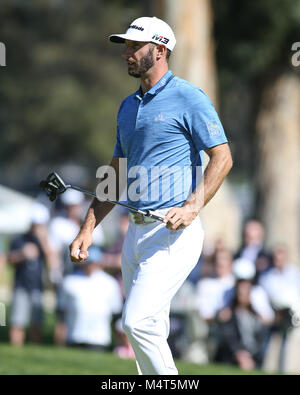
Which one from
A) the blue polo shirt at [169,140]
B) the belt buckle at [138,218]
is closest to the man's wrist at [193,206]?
the blue polo shirt at [169,140]

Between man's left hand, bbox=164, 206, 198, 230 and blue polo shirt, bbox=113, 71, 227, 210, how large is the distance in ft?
0.82

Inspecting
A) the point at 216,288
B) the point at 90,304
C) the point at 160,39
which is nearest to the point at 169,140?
the point at 160,39

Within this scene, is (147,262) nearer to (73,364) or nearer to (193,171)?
(193,171)

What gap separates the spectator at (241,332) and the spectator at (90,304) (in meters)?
1.58

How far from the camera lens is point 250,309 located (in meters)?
11.3

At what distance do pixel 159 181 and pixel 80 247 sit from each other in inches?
27.5

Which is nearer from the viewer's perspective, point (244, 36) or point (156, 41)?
point (156, 41)

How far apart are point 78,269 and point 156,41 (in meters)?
6.87

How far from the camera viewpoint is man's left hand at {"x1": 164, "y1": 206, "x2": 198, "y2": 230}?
17.2ft

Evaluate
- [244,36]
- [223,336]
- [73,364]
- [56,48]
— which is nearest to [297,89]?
[244,36]

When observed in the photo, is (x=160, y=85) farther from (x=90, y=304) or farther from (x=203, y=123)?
(x=90, y=304)

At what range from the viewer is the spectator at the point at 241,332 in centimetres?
1116

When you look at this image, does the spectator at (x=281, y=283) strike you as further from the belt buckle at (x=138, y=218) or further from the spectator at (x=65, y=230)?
the belt buckle at (x=138, y=218)

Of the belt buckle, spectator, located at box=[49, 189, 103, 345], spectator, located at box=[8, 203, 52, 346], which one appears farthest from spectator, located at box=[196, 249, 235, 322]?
the belt buckle
